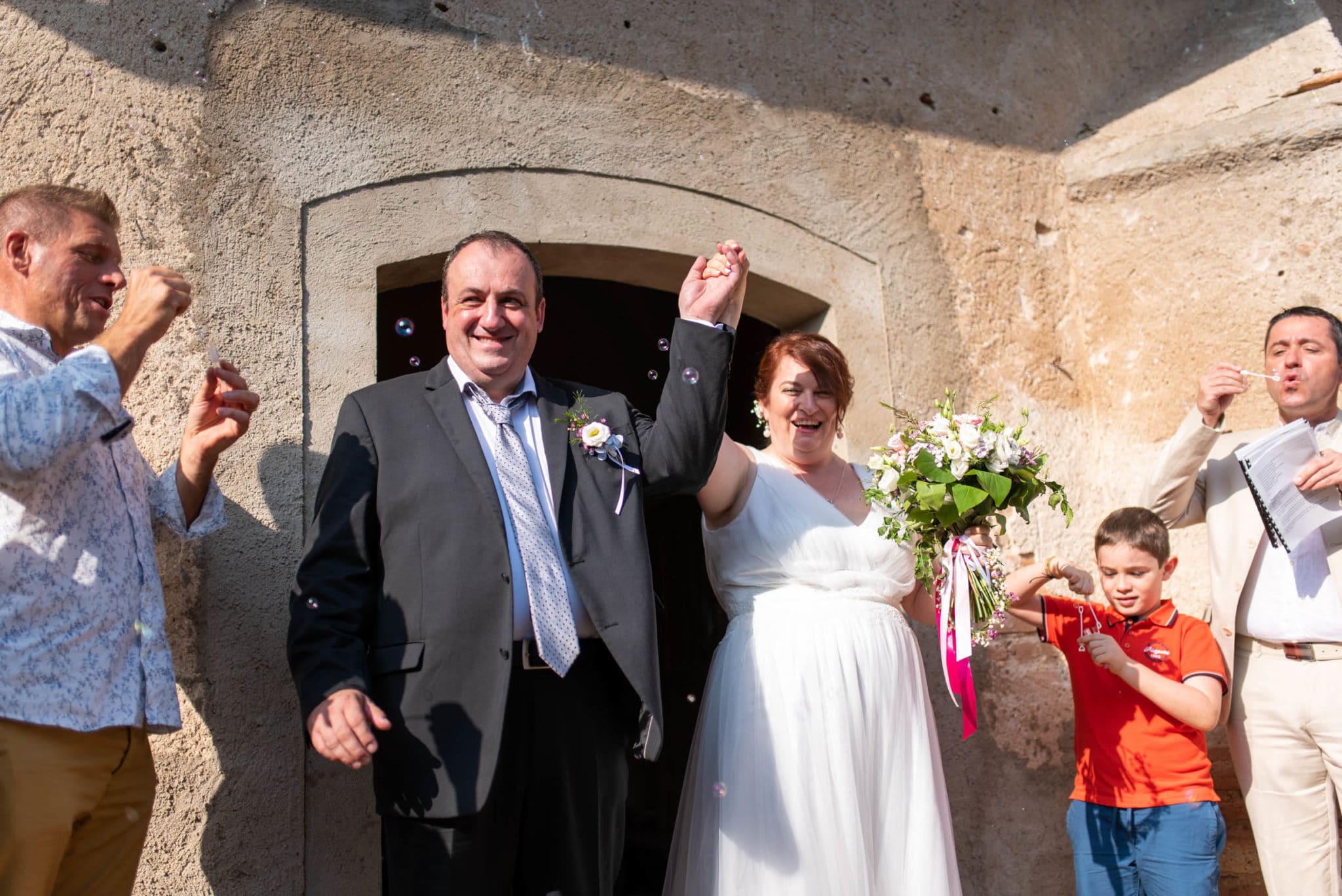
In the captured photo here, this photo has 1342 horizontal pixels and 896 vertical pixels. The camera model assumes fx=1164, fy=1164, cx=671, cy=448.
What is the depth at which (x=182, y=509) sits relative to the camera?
315cm

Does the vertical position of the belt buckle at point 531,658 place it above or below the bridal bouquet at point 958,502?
below

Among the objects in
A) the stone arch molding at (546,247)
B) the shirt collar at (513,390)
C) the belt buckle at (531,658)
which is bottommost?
the belt buckle at (531,658)

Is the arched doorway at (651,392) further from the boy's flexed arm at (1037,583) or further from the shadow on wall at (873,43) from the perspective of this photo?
the boy's flexed arm at (1037,583)

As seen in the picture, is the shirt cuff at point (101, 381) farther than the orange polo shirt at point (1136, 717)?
No

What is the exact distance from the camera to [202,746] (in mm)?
3338

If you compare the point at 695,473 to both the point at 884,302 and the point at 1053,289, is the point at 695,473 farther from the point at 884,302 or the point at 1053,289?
the point at 1053,289

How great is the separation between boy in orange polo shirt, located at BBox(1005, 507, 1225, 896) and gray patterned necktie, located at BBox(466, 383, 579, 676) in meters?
1.75

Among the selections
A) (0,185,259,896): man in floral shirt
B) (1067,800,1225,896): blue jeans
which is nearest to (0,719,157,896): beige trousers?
(0,185,259,896): man in floral shirt

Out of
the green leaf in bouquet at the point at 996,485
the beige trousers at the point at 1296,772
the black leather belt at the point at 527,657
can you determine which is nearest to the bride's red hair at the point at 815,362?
the green leaf in bouquet at the point at 996,485

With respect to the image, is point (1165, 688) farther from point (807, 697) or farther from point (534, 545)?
point (534, 545)

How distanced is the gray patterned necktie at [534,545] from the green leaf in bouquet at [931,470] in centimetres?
122

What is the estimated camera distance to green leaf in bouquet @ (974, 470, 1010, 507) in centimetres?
356

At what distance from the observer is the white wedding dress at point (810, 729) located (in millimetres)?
3379

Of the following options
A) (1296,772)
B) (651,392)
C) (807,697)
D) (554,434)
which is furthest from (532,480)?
(651,392)
